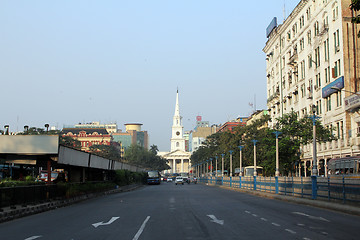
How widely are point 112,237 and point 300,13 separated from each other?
204 feet

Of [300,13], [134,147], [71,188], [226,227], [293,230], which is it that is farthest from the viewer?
[134,147]

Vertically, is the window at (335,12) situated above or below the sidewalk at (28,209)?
above

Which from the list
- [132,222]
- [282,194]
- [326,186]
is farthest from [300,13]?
[132,222]

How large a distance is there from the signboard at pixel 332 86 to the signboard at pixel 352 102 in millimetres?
2333

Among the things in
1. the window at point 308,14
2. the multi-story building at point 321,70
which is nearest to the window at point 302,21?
the multi-story building at point 321,70

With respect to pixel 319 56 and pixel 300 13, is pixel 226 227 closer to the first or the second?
pixel 319 56

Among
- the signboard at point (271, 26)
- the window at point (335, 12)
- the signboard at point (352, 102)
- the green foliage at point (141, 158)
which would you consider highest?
the signboard at point (271, 26)

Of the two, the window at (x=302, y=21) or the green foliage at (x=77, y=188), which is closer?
the green foliage at (x=77, y=188)

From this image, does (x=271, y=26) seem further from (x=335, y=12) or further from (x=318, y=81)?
(x=335, y=12)

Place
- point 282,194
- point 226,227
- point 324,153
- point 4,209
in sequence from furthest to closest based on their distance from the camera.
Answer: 1. point 324,153
2. point 282,194
3. point 4,209
4. point 226,227

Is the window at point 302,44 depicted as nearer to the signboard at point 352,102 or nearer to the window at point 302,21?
the window at point 302,21

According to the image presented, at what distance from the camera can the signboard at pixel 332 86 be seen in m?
50.7

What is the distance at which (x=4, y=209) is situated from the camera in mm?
18922

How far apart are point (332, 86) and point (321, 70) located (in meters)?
7.25
